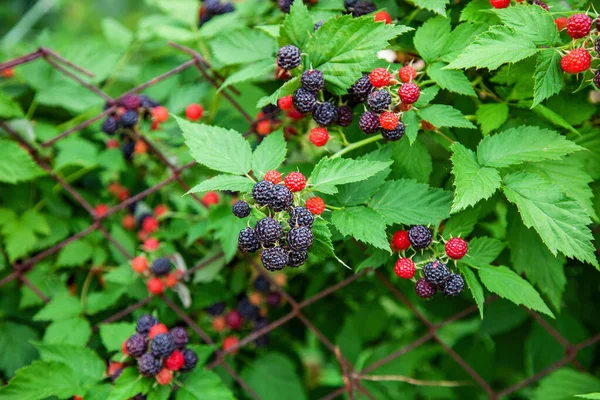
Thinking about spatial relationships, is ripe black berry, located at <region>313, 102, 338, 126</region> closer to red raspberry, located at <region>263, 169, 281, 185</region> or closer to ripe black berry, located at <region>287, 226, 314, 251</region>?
red raspberry, located at <region>263, 169, 281, 185</region>

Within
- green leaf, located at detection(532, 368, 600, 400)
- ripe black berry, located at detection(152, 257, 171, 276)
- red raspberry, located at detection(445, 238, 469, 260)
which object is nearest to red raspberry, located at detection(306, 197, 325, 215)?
red raspberry, located at detection(445, 238, 469, 260)

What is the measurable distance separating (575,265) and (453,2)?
1008 mm

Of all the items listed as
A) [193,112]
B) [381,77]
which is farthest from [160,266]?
[381,77]

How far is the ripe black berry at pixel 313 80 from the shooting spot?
1.40 m

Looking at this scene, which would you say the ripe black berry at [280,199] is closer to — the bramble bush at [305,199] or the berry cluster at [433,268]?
the bramble bush at [305,199]

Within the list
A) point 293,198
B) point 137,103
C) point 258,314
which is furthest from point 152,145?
point 293,198

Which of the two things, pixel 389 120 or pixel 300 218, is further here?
pixel 389 120

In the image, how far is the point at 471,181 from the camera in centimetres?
129

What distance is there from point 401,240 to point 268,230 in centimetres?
43

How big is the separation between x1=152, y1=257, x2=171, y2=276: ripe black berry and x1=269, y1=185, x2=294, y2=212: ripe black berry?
768mm

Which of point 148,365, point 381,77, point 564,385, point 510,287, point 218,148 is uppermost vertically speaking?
point 381,77

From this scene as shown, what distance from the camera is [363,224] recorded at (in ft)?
4.40

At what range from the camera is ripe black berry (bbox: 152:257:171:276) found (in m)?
1.88

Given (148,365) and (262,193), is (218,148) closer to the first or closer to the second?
(262,193)
